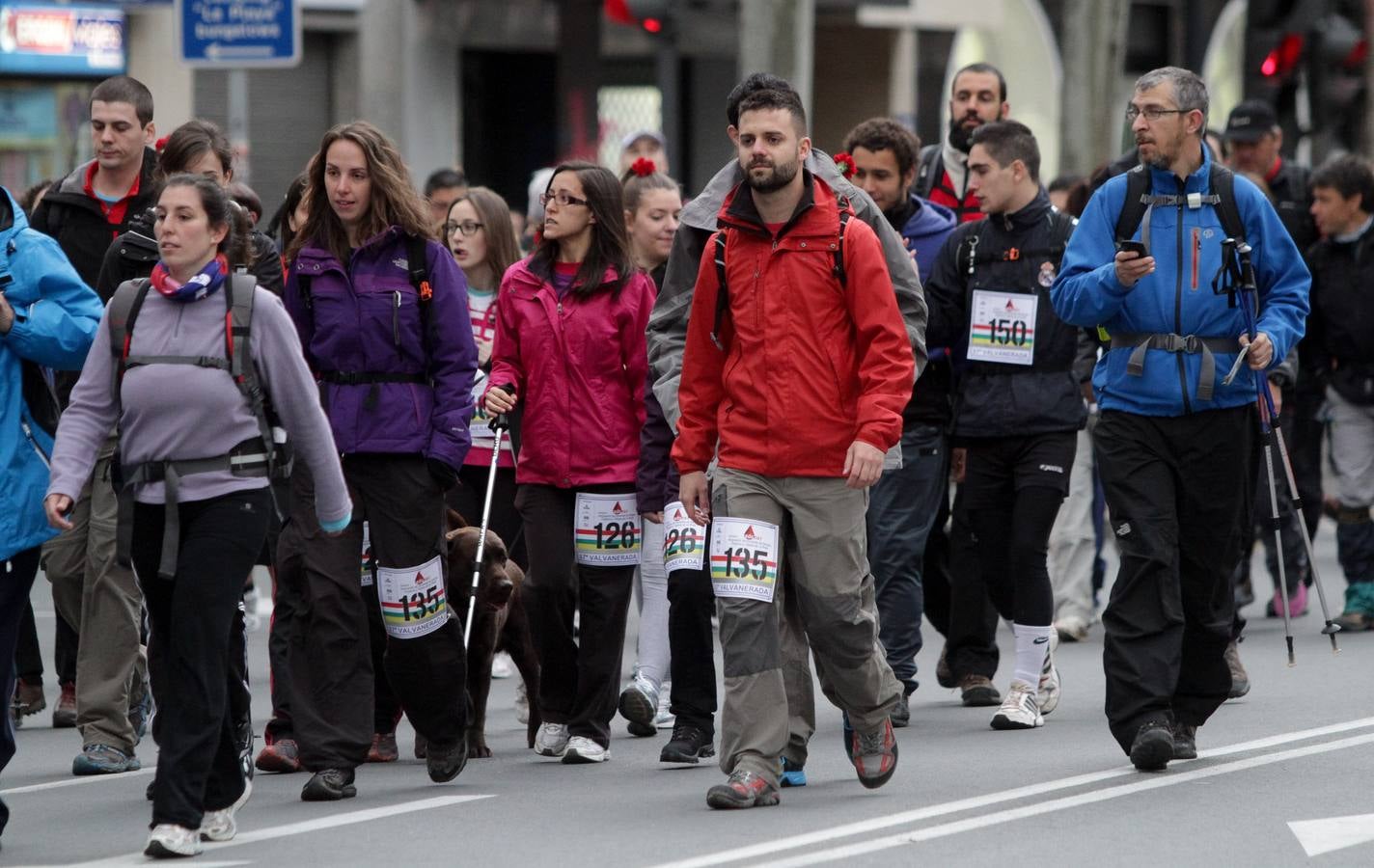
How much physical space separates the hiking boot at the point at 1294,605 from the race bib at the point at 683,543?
5.20m

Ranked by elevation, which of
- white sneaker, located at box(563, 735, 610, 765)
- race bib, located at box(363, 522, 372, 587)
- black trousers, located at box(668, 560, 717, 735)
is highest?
race bib, located at box(363, 522, 372, 587)

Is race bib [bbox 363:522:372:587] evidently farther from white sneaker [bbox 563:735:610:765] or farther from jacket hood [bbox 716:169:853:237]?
jacket hood [bbox 716:169:853:237]

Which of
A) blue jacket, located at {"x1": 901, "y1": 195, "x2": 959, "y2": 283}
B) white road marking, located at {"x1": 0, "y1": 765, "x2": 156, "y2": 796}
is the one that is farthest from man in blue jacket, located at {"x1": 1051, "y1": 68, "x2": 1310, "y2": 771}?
white road marking, located at {"x1": 0, "y1": 765, "x2": 156, "y2": 796}

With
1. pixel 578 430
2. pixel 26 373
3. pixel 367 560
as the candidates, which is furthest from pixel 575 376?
pixel 26 373

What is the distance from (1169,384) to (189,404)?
10.6ft

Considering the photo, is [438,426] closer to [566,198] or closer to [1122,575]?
[566,198]

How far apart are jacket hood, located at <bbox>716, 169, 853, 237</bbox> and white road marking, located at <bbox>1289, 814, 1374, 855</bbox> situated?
2.27 metres

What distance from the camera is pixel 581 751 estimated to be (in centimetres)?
904

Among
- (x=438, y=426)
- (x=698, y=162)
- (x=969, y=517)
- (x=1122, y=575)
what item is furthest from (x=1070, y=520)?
(x=698, y=162)

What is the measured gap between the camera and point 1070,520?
1295 cm

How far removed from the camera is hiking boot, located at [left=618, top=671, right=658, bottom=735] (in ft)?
31.4

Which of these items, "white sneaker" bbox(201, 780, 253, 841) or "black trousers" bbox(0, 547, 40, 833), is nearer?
"white sneaker" bbox(201, 780, 253, 841)

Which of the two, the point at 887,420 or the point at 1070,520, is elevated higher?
the point at 887,420

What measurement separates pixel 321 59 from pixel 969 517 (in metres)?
16.6
